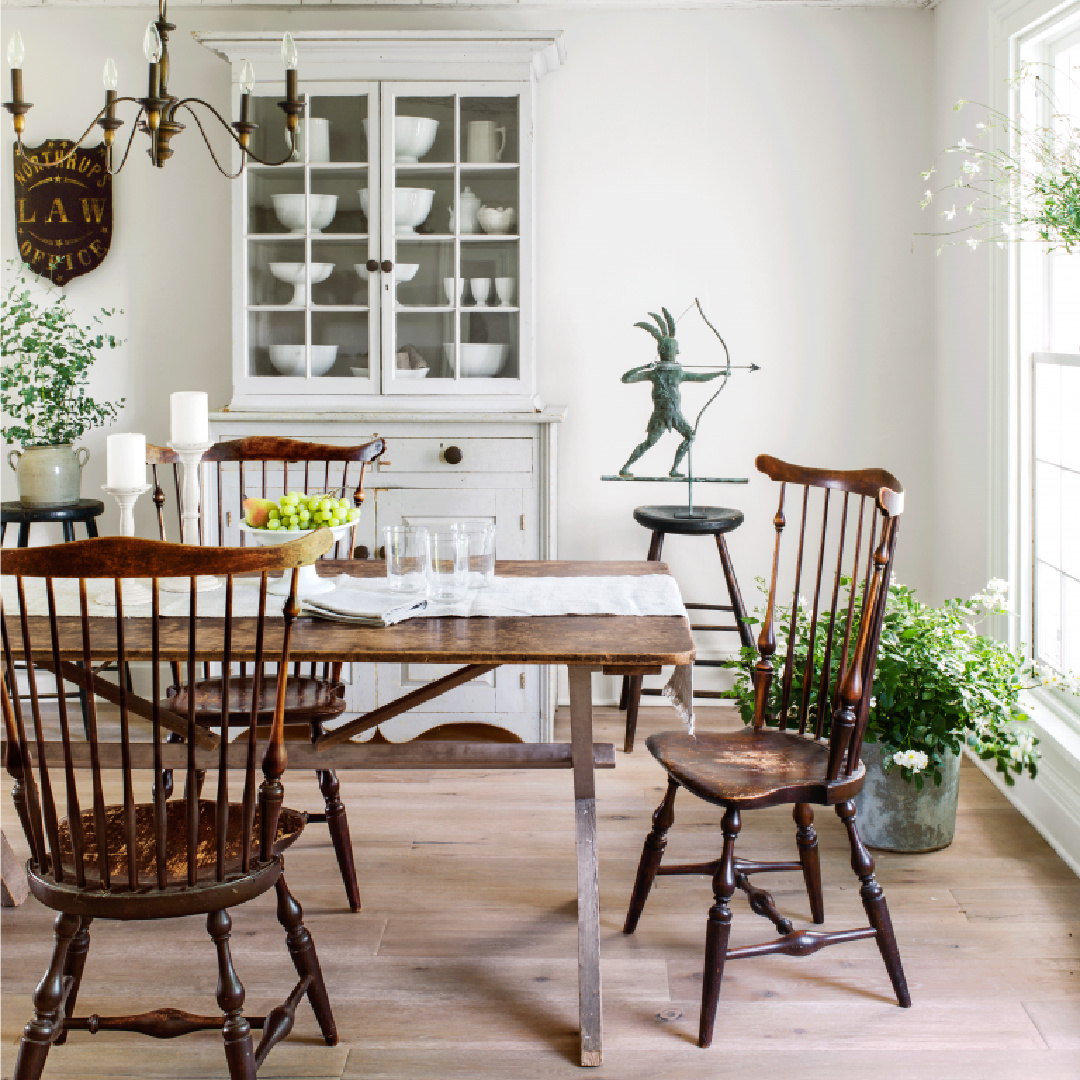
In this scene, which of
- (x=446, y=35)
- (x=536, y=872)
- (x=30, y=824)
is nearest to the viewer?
(x=30, y=824)

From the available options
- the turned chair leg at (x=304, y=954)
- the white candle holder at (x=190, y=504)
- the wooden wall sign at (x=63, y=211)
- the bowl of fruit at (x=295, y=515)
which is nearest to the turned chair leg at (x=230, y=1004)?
the turned chair leg at (x=304, y=954)

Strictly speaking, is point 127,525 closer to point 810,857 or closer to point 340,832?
point 340,832

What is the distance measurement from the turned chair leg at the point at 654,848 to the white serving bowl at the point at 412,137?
2.22 metres

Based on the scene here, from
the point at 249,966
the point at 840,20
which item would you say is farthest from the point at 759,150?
the point at 249,966

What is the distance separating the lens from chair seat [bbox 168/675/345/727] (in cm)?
243

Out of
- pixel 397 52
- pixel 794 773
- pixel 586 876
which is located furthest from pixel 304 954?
pixel 397 52

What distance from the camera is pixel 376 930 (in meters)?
2.40

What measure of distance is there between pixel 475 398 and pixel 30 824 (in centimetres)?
221

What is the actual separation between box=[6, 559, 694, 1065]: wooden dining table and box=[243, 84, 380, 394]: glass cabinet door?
5.44 feet

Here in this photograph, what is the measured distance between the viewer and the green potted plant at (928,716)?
2635 mm

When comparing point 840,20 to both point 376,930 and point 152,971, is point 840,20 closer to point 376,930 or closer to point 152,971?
point 376,930

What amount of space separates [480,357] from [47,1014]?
93.8 inches

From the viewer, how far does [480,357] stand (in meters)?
3.62

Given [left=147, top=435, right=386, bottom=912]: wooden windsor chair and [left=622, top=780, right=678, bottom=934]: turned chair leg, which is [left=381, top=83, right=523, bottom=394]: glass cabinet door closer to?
[left=147, top=435, right=386, bottom=912]: wooden windsor chair
